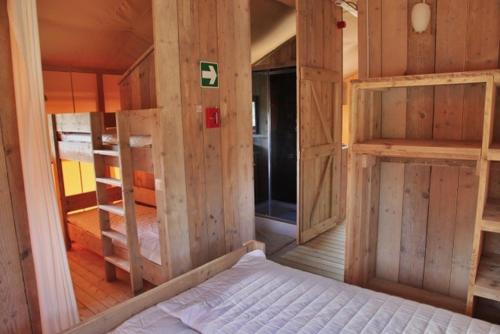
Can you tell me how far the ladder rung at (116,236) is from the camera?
2.97 meters

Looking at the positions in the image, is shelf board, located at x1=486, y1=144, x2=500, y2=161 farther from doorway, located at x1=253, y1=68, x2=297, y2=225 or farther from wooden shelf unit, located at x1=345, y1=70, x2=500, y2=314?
doorway, located at x1=253, y1=68, x2=297, y2=225

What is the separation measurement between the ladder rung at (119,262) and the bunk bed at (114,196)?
2.8 inches

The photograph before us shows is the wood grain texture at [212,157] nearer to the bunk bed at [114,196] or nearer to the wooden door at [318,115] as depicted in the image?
the bunk bed at [114,196]

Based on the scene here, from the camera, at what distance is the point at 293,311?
6.15ft

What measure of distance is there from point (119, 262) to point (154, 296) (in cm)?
112

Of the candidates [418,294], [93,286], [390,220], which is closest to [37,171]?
[93,286]

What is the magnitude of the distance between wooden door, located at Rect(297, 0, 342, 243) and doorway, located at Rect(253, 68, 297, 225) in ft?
1.90

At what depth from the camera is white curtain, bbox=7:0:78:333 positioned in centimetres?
178

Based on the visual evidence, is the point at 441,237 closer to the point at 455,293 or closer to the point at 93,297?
the point at 455,293

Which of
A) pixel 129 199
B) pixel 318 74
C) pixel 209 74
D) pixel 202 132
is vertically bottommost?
pixel 129 199

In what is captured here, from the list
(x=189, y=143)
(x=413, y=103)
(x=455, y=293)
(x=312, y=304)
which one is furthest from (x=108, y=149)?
(x=455, y=293)

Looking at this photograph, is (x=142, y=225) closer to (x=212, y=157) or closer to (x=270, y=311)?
(x=212, y=157)

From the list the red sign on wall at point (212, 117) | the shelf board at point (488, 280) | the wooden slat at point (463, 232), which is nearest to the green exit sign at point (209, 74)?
the red sign on wall at point (212, 117)

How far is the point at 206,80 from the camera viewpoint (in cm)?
273
